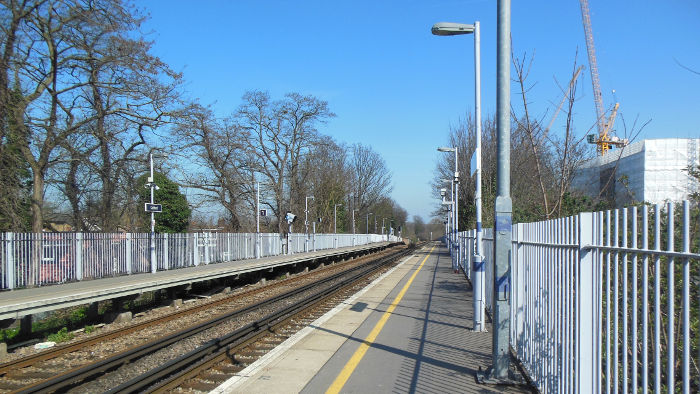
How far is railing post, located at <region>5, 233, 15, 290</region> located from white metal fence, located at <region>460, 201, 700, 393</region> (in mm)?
14031

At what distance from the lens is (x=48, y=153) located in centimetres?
1892

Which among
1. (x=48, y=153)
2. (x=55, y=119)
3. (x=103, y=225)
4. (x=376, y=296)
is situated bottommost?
(x=376, y=296)

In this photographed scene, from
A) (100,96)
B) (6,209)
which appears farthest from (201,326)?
(100,96)

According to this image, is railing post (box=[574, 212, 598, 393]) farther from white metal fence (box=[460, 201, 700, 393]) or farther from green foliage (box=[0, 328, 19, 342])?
green foliage (box=[0, 328, 19, 342])

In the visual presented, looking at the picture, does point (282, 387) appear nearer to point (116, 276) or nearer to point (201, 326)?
point (201, 326)

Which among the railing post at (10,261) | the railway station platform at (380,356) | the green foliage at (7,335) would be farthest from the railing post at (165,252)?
the railway station platform at (380,356)

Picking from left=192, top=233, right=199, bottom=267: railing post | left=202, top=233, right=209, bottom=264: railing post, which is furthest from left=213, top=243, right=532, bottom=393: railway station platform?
left=202, top=233, right=209, bottom=264: railing post

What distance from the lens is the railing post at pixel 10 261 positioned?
14.4m

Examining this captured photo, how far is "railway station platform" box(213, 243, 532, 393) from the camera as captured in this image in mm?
6184

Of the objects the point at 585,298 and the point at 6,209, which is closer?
the point at 585,298

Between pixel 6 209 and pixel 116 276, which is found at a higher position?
pixel 6 209

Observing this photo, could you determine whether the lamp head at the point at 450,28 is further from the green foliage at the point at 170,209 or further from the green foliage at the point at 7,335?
the green foliage at the point at 170,209

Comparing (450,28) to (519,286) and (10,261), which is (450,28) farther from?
(10,261)

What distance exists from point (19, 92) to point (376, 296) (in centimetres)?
1444
